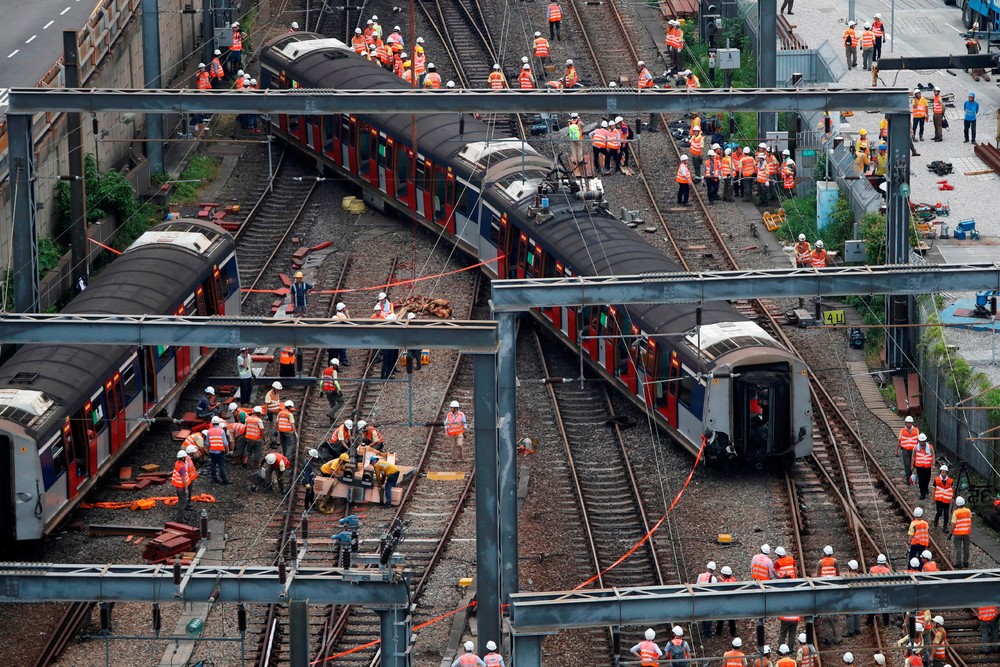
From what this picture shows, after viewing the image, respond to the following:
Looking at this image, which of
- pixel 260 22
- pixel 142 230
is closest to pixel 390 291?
pixel 142 230

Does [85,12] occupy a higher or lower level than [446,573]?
higher

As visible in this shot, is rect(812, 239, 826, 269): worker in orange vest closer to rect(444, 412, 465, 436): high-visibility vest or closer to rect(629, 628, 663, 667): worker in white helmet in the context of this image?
rect(444, 412, 465, 436): high-visibility vest

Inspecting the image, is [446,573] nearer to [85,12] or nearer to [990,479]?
[990,479]

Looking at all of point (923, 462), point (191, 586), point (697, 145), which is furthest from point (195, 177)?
point (191, 586)

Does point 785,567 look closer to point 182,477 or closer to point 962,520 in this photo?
point 962,520

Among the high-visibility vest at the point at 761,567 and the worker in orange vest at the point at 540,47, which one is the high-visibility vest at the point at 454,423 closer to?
the high-visibility vest at the point at 761,567

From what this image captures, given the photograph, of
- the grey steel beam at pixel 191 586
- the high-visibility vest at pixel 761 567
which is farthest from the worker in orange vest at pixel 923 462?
the grey steel beam at pixel 191 586
